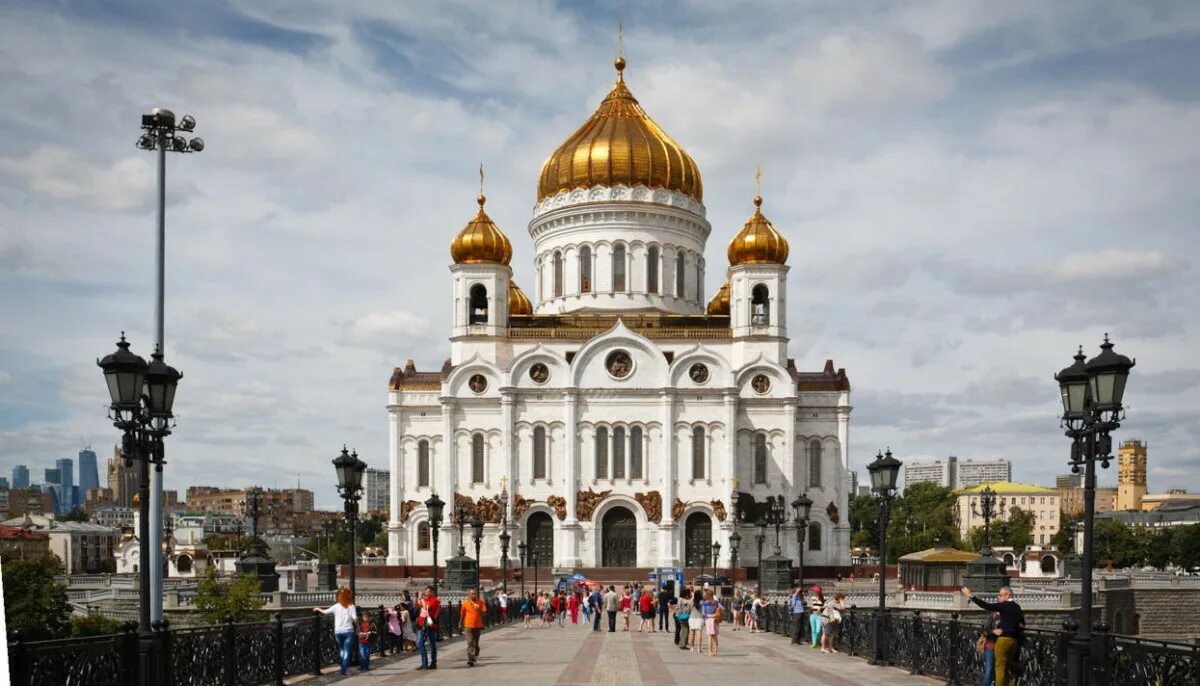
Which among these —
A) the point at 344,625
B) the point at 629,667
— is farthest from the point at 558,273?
the point at 344,625

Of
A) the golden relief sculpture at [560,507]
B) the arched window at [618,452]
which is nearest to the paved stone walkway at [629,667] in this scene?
the golden relief sculpture at [560,507]

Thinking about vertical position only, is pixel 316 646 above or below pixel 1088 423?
below

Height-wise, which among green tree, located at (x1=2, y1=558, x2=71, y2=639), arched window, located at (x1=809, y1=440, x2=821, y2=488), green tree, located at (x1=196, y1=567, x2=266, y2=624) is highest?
arched window, located at (x1=809, y1=440, x2=821, y2=488)

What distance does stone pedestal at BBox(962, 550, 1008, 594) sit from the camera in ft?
135

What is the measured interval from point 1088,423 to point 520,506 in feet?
163

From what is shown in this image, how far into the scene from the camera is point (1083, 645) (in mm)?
12859

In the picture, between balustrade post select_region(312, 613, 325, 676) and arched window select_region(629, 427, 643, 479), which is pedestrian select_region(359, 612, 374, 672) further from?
arched window select_region(629, 427, 643, 479)

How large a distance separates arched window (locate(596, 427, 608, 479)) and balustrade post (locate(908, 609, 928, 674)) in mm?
42805

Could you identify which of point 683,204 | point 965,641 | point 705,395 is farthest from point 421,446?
point 965,641

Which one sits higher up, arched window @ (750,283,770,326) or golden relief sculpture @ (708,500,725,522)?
arched window @ (750,283,770,326)

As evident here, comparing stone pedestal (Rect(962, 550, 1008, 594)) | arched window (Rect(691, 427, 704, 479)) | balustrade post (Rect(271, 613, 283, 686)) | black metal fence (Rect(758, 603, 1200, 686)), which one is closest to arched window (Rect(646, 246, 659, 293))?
arched window (Rect(691, 427, 704, 479))

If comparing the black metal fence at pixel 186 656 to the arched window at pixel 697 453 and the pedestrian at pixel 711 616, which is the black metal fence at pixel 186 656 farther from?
the arched window at pixel 697 453

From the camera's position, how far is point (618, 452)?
63.3 metres

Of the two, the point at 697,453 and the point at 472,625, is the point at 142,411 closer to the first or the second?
the point at 472,625
